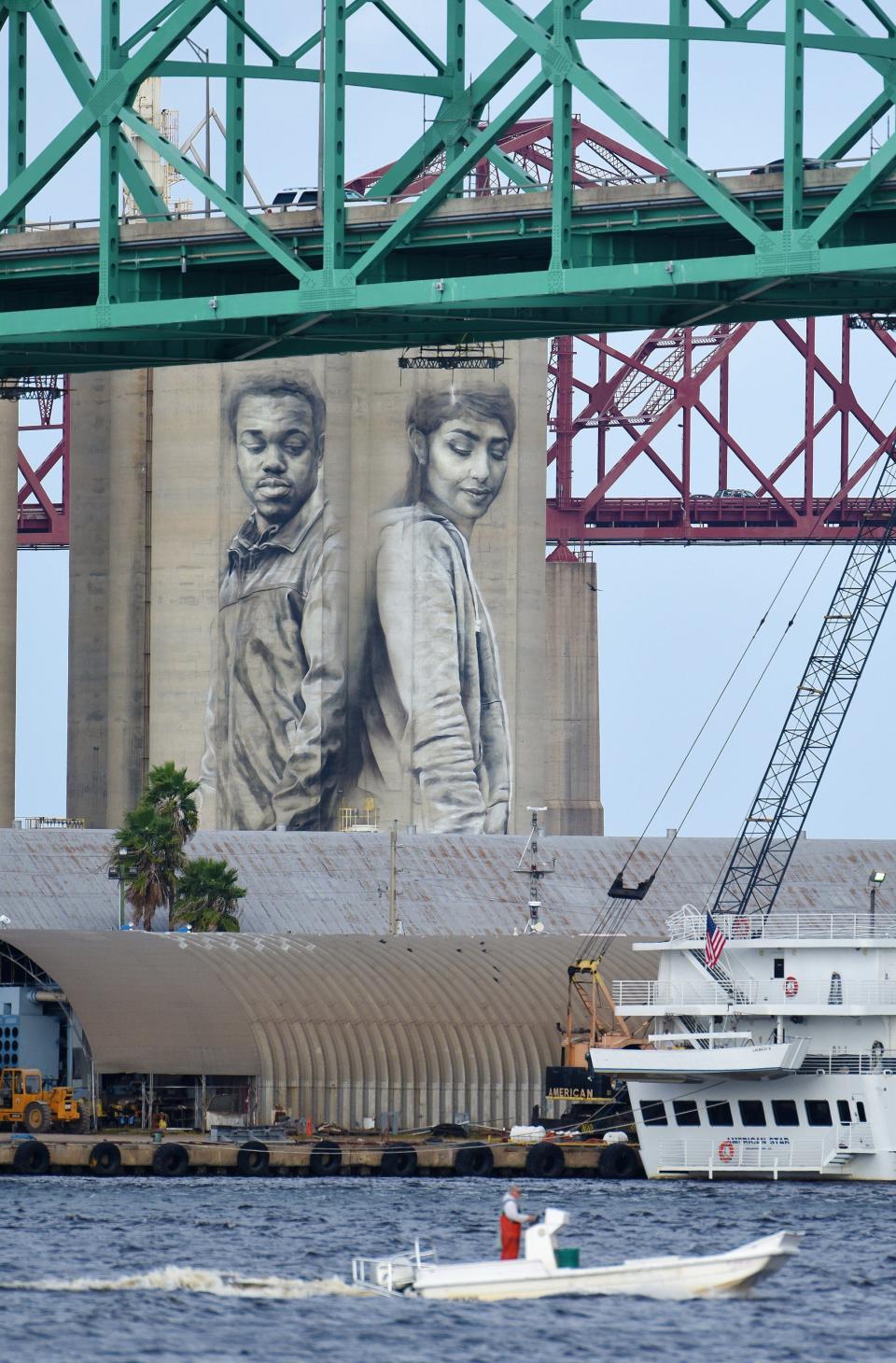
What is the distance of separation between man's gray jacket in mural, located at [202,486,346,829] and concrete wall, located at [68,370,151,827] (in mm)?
4994

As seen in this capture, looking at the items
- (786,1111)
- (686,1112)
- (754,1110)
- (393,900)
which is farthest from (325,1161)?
(393,900)

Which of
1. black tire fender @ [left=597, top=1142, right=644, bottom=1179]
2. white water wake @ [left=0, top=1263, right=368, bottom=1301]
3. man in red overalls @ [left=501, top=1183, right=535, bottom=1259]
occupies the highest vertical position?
black tire fender @ [left=597, top=1142, right=644, bottom=1179]

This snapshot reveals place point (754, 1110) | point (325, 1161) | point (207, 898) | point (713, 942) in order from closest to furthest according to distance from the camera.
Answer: point (713, 942) → point (754, 1110) → point (325, 1161) → point (207, 898)

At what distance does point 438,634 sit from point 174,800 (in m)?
45.5

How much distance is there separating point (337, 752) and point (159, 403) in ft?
60.7

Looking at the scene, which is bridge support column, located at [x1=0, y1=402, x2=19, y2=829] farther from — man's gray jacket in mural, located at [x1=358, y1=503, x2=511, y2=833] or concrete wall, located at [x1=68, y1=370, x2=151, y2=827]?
man's gray jacket in mural, located at [x1=358, y1=503, x2=511, y2=833]

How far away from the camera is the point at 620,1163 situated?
8556 cm

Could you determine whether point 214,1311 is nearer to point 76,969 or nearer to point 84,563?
point 76,969

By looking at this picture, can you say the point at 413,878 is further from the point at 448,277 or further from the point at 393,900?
the point at 448,277

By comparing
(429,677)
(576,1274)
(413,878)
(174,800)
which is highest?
(429,677)

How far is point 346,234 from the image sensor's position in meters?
73.1

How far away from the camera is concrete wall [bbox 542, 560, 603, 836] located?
18362cm

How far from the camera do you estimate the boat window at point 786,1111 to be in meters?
82.9

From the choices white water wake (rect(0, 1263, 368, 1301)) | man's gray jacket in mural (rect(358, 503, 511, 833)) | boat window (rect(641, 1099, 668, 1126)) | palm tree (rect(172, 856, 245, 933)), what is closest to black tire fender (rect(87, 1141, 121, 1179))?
boat window (rect(641, 1099, 668, 1126))
